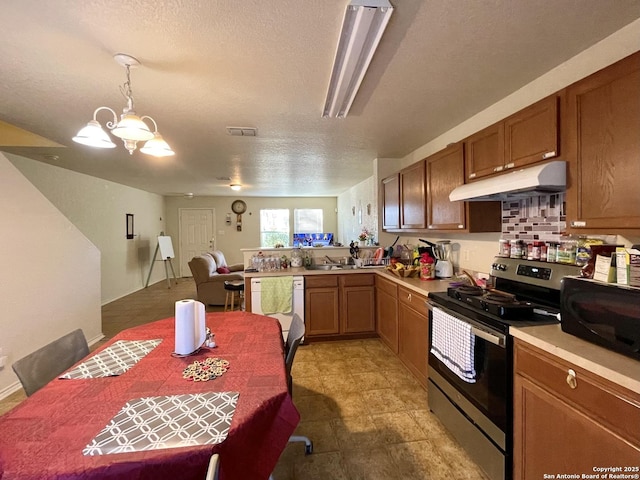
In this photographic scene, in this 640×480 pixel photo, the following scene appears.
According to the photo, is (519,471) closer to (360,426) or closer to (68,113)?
(360,426)

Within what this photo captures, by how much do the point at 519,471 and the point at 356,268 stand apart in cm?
248

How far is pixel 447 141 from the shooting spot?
3020 millimetres

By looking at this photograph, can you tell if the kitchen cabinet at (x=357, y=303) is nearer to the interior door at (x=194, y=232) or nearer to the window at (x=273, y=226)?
the window at (x=273, y=226)

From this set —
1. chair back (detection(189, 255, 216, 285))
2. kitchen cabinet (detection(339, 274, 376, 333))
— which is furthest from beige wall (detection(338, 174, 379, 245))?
→ chair back (detection(189, 255, 216, 285))

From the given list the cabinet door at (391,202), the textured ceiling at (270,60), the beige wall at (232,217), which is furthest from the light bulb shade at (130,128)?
the beige wall at (232,217)

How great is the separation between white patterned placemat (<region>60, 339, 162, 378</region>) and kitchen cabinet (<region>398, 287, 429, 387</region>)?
191 centimetres

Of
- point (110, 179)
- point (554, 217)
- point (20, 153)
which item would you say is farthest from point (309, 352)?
point (110, 179)

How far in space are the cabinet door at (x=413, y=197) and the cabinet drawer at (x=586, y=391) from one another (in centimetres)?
177

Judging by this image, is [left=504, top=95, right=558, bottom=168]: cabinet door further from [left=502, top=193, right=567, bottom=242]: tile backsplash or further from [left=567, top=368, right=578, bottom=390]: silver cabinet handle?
[left=567, top=368, right=578, bottom=390]: silver cabinet handle

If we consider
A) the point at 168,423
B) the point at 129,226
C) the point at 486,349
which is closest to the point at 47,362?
the point at 168,423

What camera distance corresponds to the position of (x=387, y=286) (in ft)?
10.5

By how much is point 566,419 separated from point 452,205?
166 centimetres

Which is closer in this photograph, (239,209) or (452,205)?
(452,205)

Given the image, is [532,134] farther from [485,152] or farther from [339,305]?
[339,305]
